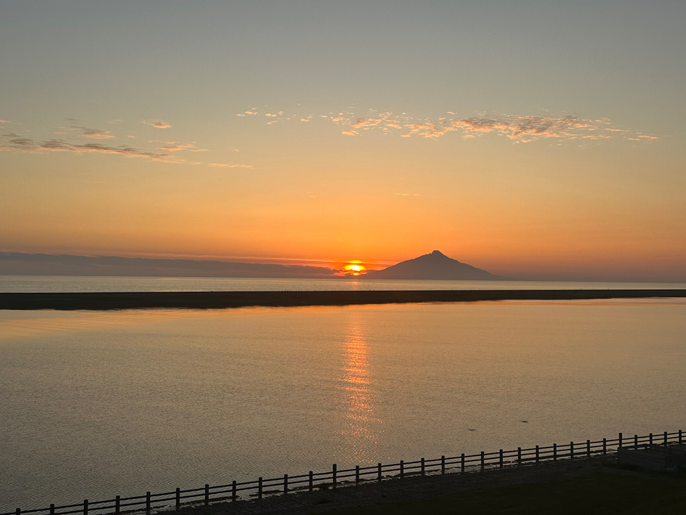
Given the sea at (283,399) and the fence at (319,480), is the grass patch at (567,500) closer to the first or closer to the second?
the fence at (319,480)

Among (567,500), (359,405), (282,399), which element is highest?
(567,500)

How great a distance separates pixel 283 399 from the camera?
212 feet

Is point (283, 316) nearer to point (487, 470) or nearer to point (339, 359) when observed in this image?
point (339, 359)

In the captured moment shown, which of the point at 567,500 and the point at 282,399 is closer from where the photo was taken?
the point at 567,500

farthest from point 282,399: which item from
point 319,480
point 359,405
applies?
point 319,480

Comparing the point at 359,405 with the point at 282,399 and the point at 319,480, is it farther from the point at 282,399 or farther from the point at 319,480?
the point at 319,480

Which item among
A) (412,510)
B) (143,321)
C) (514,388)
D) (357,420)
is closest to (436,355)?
(514,388)

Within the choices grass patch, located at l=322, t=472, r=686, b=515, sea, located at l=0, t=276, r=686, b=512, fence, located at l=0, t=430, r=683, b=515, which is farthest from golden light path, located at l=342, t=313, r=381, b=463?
grass patch, located at l=322, t=472, r=686, b=515

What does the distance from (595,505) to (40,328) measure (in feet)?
413

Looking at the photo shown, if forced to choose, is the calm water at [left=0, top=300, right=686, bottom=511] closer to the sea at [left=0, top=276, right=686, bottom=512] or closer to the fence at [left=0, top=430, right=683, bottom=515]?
the sea at [left=0, top=276, right=686, bottom=512]

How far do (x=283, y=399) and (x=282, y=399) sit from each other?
0.40ft

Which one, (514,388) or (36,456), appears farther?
(514,388)

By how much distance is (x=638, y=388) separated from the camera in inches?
2864

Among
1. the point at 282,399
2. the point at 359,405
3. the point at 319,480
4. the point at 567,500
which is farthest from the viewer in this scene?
the point at 282,399
